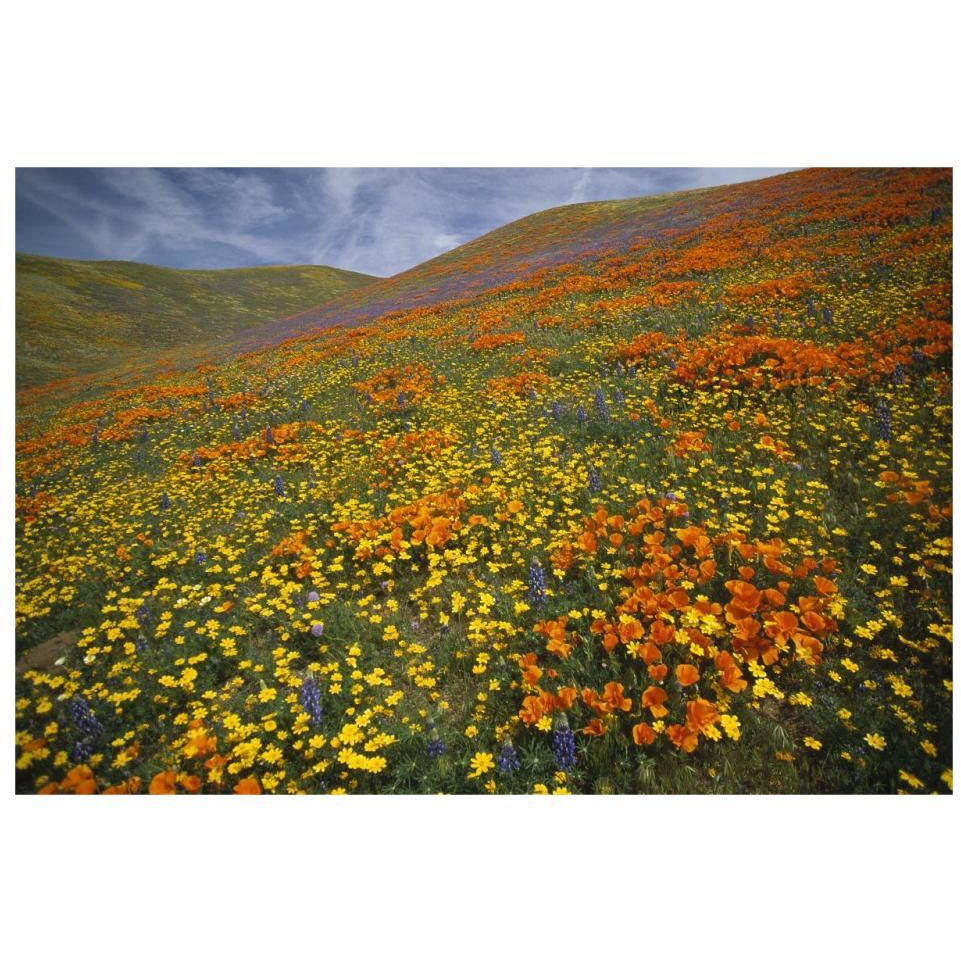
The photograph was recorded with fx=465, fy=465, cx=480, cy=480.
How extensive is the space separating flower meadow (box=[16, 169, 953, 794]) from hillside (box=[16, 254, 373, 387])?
1.23 meters

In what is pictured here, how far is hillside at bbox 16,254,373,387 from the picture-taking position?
20.6ft

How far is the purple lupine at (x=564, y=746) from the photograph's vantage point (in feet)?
7.93

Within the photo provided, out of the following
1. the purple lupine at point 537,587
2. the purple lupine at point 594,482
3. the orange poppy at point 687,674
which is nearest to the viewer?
the orange poppy at point 687,674

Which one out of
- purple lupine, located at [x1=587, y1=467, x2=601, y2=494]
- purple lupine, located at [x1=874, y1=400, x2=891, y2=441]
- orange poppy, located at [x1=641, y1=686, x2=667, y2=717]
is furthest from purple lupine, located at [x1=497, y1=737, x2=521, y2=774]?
purple lupine, located at [x1=874, y1=400, x2=891, y2=441]

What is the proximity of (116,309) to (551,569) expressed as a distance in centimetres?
1997

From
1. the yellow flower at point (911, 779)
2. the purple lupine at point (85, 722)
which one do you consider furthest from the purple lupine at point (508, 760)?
the purple lupine at point (85, 722)

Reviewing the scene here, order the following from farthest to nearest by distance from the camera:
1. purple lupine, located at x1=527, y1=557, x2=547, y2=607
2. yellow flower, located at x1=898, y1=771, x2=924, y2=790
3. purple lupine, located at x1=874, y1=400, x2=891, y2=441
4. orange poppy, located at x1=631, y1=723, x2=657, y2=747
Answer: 1. purple lupine, located at x1=874, y1=400, x2=891, y2=441
2. purple lupine, located at x1=527, y1=557, x2=547, y2=607
3. orange poppy, located at x1=631, y1=723, x2=657, y2=747
4. yellow flower, located at x1=898, y1=771, x2=924, y2=790

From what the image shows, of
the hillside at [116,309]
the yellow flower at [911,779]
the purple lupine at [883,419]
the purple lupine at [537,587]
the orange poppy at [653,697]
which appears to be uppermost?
the hillside at [116,309]

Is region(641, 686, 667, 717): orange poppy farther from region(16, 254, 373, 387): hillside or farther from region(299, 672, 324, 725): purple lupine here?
region(16, 254, 373, 387): hillside

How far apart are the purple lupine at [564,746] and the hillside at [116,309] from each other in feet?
19.2

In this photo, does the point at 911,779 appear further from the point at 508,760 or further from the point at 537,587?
the point at 537,587

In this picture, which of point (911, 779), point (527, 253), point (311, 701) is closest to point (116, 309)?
point (527, 253)

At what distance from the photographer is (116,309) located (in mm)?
16641

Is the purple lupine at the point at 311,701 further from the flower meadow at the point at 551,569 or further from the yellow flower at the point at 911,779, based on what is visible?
the yellow flower at the point at 911,779
